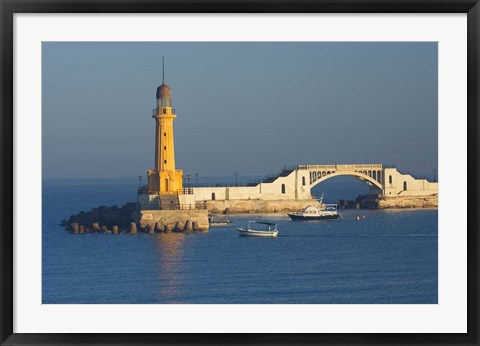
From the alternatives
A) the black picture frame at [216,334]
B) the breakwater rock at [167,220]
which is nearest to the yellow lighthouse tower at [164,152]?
the breakwater rock at [167,220]

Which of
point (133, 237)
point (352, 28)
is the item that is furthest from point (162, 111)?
point (352, 28)

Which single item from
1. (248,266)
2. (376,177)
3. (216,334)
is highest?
(376,177)

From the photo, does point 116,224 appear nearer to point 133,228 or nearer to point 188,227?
point 133,228

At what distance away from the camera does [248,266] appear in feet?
81.1

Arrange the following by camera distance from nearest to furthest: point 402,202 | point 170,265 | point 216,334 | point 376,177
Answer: point 216,334 → point 170,265 → point 376,177 → point 402,202

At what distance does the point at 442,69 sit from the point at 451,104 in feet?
1.14

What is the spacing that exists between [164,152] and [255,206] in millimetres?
10654

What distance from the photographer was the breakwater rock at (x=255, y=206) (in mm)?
40219

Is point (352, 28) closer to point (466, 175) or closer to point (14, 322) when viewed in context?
point (466, 175)

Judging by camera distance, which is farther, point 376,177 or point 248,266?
point 376,177

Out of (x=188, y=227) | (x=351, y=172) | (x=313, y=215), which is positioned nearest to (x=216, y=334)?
(x=188, y=227)

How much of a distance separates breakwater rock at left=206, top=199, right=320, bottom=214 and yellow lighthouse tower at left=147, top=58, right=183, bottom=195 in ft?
25.7

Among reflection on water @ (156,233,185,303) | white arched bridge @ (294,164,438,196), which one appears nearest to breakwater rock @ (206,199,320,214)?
white arched bridge @ (294,164,438,196)

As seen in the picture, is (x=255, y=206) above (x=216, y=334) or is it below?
below
